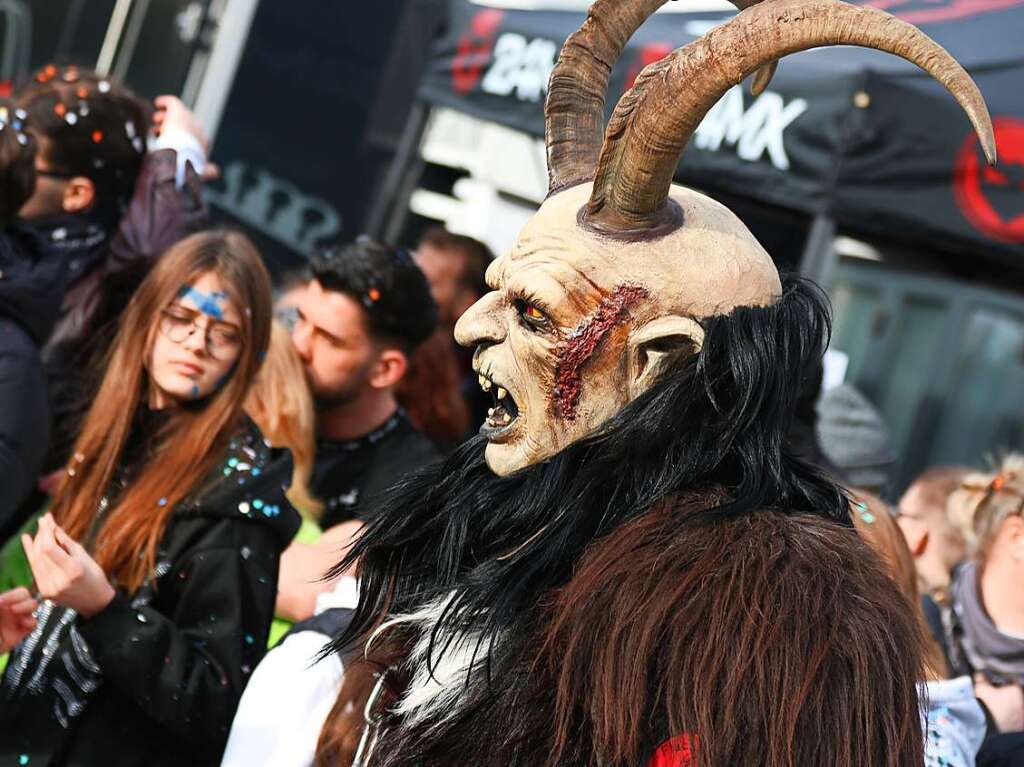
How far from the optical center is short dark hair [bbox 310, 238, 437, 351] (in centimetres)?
394

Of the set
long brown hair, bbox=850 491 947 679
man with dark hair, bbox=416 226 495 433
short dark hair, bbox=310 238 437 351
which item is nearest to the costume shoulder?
long brown hair, bbox=850 491 947 679

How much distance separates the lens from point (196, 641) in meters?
2.58

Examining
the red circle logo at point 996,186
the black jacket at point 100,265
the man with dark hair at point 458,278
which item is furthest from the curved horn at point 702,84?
the man with dark hair at point 458,278

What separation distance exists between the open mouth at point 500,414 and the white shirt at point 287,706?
55 centimetres

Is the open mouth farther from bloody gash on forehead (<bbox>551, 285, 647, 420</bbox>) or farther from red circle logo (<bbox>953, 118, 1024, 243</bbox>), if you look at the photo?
red circle logo (<bbox>953, 118, 1024, 243</bbox>)

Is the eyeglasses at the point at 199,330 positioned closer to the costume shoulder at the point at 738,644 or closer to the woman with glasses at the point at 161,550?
the woman with glasses at the point at 161,550

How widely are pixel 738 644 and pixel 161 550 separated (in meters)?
1.46

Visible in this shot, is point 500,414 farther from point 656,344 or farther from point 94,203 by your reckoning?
point 94,203

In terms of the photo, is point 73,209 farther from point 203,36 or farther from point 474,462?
point 203,36

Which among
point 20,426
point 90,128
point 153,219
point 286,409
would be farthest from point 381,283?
point 20,426

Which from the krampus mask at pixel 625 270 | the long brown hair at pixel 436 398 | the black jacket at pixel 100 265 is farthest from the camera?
the long brown hair at pixel 436 398

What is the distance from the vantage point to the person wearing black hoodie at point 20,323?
293cm

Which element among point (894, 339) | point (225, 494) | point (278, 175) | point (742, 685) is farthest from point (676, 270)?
point (278, 175)

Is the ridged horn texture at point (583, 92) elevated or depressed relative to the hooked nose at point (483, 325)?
elevated
